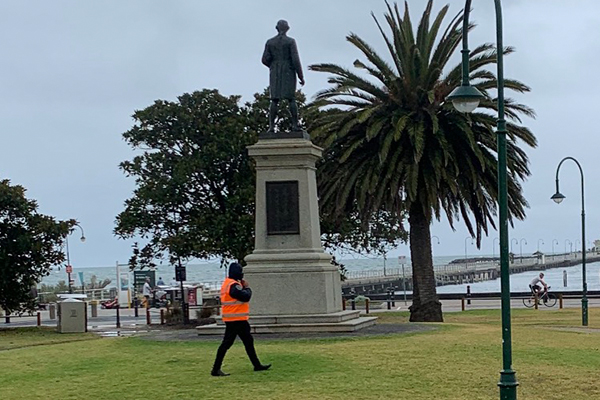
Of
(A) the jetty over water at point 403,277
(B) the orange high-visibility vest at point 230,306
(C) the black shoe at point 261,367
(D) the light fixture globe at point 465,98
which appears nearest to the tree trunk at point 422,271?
(C) the black shoe at point 261,367

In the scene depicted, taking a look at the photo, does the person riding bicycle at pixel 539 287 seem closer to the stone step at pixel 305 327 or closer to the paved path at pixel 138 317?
the paved path at pixel 138 317

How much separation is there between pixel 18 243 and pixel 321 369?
66.3 ft


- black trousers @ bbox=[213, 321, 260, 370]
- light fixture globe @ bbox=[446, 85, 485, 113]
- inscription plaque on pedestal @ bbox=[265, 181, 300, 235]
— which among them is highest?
light fixture globe @ bbox=[446, 85, 485, 113]

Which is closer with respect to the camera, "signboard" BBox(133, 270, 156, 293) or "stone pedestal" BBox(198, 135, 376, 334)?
"stone pedestal" BBox(198, 135, 376, 334)

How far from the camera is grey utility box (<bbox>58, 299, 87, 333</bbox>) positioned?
1252 inches

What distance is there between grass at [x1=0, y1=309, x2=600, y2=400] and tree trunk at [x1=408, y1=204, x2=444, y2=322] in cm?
1075

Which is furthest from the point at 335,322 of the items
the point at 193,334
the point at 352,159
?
the point at 352,159

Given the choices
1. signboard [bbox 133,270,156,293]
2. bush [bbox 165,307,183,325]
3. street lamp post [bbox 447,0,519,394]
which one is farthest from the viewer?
signboard [bbox 133,270,156,293]

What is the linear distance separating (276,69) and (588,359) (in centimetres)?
974

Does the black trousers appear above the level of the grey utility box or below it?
above

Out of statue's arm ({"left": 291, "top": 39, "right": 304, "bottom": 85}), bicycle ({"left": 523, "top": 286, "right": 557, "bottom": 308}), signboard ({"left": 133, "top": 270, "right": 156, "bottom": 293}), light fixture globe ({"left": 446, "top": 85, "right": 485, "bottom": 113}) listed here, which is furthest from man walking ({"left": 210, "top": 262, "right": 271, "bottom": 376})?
signboard ({"left": 133, "top": 270, "right": 156, "bottom": 293})

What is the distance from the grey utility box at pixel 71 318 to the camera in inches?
1252

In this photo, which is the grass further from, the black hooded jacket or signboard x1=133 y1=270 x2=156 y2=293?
signboard x1=133 y1=270 x2=156 y2=293

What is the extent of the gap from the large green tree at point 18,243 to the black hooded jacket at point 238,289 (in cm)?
2009
